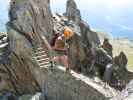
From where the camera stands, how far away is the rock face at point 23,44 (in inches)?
1388

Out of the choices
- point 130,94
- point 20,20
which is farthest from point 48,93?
point 130,94

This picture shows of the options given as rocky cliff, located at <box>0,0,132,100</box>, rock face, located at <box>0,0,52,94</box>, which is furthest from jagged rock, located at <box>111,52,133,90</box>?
rock face, located at <box>0,0,52,94</box>

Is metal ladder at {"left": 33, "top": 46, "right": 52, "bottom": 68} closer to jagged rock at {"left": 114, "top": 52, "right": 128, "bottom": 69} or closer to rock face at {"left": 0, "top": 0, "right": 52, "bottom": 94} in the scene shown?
rock face at {"left": 0, "top": 0, "right": 52, "bottom": 94}

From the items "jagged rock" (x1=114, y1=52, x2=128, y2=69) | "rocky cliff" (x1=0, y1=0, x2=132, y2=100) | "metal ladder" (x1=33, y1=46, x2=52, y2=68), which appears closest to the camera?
"rocky cliff" (x1=0, y1=0, x2=132, y2=100)

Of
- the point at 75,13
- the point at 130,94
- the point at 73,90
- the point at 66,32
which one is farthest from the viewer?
the point at 75,13

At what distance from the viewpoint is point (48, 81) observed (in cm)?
3403

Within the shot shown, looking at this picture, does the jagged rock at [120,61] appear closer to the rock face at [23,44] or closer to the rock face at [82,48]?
the rock face at [82,48]

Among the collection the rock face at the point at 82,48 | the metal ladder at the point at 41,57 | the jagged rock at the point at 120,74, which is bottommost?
the jagged rock at the point at 120,74

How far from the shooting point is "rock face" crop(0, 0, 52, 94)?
1388 inches

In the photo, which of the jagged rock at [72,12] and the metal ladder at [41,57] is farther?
the jagged rock at [72,12]

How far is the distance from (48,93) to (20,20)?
6.48 metres

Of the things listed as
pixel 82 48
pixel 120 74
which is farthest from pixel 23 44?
pixel 120 74

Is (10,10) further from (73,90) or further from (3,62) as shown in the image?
(73,90)

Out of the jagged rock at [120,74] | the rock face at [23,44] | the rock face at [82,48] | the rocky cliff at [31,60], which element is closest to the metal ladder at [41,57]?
the rocky cliff at [31,60]
